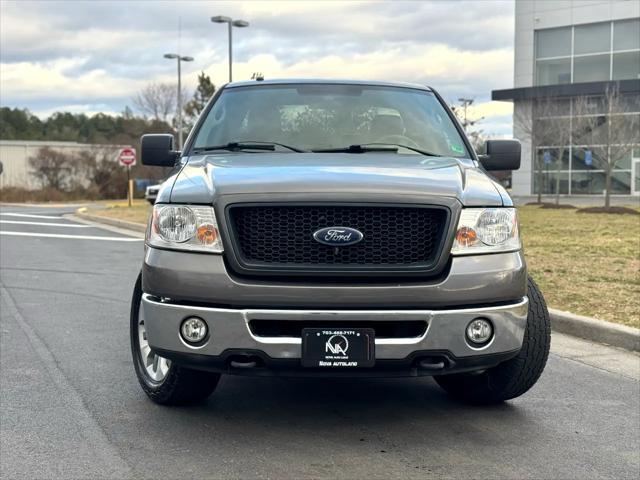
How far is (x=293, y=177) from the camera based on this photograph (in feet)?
12.6

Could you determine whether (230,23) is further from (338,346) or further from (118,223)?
(338,346)

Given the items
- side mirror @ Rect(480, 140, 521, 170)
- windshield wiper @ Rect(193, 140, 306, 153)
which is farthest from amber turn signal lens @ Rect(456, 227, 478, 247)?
Answer: side mirror @ Rect(480, 140, 521, 170)

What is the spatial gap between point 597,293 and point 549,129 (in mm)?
26262

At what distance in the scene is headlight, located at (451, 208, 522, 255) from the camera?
12.3 feet

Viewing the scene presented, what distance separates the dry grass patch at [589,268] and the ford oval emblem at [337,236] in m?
3.78

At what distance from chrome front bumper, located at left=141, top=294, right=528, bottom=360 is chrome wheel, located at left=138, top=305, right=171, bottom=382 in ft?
2.16

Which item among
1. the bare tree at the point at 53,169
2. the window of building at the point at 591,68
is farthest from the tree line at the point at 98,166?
the window of building at the point at 591,68

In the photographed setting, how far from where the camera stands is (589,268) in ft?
32.5

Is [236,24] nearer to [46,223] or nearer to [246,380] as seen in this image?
[46,223]

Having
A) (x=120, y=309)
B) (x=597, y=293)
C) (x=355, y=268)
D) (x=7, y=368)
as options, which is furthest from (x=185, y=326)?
(x=597, y=293)

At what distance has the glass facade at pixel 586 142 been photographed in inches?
1104

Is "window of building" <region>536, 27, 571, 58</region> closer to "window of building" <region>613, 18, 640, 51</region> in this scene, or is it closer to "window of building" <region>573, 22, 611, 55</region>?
"window of building" <region>573, 22, 611, 55</region>

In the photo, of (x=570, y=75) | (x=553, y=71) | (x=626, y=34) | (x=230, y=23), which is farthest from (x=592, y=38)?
(x=230, y=23)

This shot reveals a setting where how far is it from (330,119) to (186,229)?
5.59 ft
